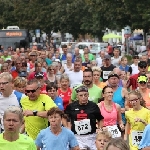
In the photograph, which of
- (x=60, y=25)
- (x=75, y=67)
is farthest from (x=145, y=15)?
(x=75, y=67)

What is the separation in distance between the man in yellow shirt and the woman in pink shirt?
4.10 feet

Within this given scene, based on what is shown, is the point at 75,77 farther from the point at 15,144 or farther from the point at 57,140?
the point at 15,144

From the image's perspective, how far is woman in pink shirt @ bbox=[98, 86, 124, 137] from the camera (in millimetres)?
10383

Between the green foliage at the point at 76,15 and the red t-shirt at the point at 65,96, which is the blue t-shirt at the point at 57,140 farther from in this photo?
the green foliage at the point at 76,15

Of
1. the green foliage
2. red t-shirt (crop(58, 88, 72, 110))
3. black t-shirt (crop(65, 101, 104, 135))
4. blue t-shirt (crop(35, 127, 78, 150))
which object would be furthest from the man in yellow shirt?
the green foliage

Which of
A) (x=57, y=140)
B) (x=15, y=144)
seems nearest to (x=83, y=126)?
(x=57, y=140)

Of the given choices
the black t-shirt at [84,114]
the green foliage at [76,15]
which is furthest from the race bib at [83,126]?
the green foliage at [76,15]

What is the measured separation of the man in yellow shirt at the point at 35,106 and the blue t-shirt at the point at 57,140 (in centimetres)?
81

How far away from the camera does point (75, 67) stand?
1525 cm

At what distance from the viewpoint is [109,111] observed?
1046cm

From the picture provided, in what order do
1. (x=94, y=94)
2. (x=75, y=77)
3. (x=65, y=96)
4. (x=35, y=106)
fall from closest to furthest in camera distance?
(x=35, y=106), (x=94, y=94), (x=65, y=96), (x=75, y=77)

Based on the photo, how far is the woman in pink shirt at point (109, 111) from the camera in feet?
34.1

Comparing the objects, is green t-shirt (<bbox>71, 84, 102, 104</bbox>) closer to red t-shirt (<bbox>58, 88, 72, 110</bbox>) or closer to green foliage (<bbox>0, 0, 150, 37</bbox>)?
red t-shirt (<bbox>58, 88, 72, 110</bbox>)

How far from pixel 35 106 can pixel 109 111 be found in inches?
62.5
